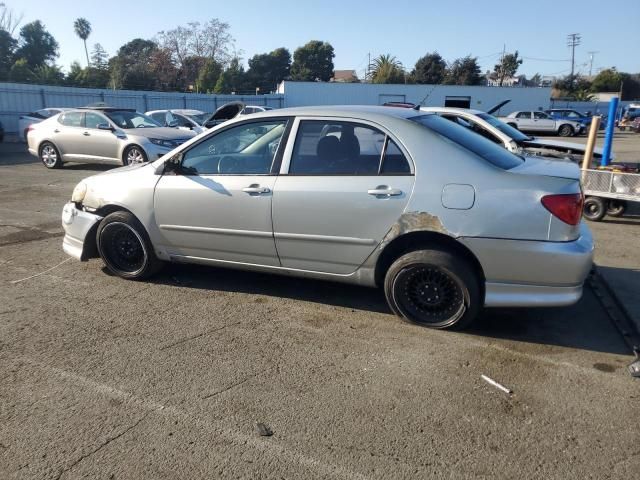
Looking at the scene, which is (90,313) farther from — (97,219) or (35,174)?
(35,174)

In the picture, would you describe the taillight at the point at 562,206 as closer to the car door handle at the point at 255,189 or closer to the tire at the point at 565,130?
the car door handle at the point at 255,189

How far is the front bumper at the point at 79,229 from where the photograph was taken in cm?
498

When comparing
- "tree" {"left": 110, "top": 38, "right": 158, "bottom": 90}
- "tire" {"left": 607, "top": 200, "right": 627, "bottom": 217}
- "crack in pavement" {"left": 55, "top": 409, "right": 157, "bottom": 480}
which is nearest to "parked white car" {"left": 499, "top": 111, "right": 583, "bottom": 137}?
"tire" {"left": 607, "top": 200, "right": 627, "bottom": 217}

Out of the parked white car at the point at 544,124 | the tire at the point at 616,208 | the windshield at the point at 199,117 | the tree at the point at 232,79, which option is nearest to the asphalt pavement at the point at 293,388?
the tire at the point at 616,208

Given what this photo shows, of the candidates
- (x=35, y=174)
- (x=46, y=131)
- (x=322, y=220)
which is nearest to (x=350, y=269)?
(x=322, y=220)

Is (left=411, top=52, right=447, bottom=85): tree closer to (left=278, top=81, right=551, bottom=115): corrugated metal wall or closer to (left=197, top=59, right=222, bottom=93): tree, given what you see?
(left=278, top=81, right=551, bottom=115): corrugated metal wall

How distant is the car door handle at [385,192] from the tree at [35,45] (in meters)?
71.4

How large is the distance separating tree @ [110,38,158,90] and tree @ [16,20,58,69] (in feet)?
26.1

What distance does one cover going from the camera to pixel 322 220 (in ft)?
13.0

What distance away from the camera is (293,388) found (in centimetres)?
313

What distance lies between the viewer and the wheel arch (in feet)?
12.2

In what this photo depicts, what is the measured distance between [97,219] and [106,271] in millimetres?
624

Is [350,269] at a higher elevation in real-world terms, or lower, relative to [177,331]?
higher

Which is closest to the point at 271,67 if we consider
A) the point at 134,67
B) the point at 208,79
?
the point at 134,67
